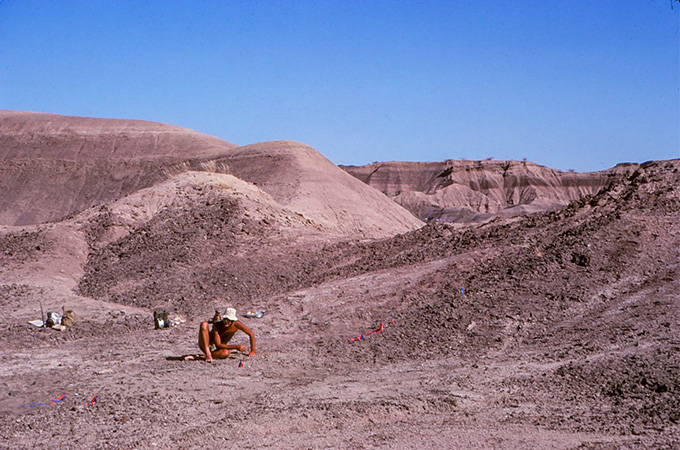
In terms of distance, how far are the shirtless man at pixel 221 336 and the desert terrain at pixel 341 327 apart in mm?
157

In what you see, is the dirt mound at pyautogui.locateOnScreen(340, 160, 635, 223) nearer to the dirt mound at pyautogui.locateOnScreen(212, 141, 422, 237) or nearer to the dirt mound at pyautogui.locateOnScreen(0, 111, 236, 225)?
the dirt mound at pyautogui.locateOnScreen(0, 111, 236, 225)

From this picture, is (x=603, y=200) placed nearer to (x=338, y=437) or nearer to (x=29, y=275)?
(x=338, y=437)

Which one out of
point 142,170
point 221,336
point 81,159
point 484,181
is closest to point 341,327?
point 221,336

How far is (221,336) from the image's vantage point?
800 cm

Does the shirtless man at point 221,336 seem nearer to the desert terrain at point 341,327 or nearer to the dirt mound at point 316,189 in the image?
the desert terrain at point 341,327

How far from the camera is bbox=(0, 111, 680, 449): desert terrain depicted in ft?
18.0

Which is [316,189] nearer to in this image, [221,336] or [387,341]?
[387,341]

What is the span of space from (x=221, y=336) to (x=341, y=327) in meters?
1.94

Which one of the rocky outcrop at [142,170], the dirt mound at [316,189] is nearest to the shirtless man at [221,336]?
the rocky outcrop at [142,170]

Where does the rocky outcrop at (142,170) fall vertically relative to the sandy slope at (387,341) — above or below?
above

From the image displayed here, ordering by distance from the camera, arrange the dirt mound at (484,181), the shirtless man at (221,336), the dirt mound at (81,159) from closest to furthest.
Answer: the shirtless man at (221,336), the dirt mound at (81,159), the dirt mound at (484,181)

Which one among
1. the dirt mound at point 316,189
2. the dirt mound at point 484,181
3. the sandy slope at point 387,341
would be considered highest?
the dirt mound at point 484,181

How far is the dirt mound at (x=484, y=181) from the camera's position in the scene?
68.1m

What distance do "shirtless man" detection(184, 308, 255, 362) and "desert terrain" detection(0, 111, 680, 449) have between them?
0.52 ft
